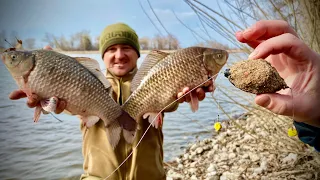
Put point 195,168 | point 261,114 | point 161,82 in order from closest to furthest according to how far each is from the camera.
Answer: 1. point 161,82
2. point 261,114
3. point 195,168

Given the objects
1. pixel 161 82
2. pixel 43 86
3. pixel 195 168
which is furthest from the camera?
pixel 195 168

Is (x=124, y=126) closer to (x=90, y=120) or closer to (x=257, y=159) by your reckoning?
(x=90, y=120)

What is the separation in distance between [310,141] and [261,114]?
211cm

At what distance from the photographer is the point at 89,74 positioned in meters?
2.01

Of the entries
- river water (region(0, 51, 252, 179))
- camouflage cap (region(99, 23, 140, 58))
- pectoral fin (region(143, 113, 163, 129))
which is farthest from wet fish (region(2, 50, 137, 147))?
river water (region(0, 51, 252, 179))

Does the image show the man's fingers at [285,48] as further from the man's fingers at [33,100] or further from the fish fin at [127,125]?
the man's fingers at [33,100]

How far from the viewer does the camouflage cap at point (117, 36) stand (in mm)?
2615

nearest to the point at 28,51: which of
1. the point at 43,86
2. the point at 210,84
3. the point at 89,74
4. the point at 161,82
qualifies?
the point at 43,86

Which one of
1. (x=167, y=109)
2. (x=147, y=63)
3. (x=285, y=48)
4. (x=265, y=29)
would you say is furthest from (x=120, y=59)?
(x=285, y=48)

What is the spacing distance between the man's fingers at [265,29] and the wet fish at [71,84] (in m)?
1.04

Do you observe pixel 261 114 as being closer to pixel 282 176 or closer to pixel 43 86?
pixel 282 176

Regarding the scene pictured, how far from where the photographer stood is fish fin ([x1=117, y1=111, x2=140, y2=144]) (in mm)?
2078

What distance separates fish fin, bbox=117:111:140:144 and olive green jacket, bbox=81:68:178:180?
295 mm

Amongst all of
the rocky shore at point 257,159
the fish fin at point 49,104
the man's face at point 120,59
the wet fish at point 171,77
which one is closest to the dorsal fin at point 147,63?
the wet fish at point 171,77
